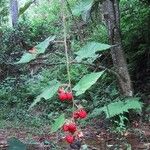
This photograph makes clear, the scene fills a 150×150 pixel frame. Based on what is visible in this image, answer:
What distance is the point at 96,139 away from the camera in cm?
525

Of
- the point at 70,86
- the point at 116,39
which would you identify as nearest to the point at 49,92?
the point at 70,86

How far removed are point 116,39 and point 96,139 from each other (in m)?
1.36

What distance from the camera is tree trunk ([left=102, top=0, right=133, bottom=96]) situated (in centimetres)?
551

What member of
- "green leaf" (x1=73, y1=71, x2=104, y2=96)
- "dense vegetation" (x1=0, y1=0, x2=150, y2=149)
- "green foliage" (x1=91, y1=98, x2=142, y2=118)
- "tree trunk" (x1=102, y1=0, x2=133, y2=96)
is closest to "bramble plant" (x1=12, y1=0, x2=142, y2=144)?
"green leaf" (x1=73, y1=71, x2=104, y2=96)

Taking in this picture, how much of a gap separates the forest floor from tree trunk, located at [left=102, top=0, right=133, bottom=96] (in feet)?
1.76

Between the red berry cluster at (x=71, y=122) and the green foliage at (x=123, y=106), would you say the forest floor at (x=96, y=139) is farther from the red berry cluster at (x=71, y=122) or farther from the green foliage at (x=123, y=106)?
the red berry cluster at (x=71, y=122)

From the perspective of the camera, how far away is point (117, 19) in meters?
5.55

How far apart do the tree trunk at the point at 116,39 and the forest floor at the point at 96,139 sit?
54 centimetres

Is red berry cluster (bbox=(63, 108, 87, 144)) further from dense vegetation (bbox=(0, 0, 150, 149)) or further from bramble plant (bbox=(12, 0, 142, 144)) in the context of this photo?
dense vegetation (bbox=(0, 0, 150, 149))

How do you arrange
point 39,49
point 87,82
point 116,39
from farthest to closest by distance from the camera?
point 116,39 < point 39,49 < point 87,82

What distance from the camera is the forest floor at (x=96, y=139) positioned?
4664mm

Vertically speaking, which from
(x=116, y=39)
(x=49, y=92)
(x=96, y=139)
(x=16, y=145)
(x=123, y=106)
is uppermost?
(x=116, y=39)

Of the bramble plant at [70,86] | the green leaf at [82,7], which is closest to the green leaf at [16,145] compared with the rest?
the bramble plant at [70,86]

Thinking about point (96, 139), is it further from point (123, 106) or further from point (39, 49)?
point (39, 49)
